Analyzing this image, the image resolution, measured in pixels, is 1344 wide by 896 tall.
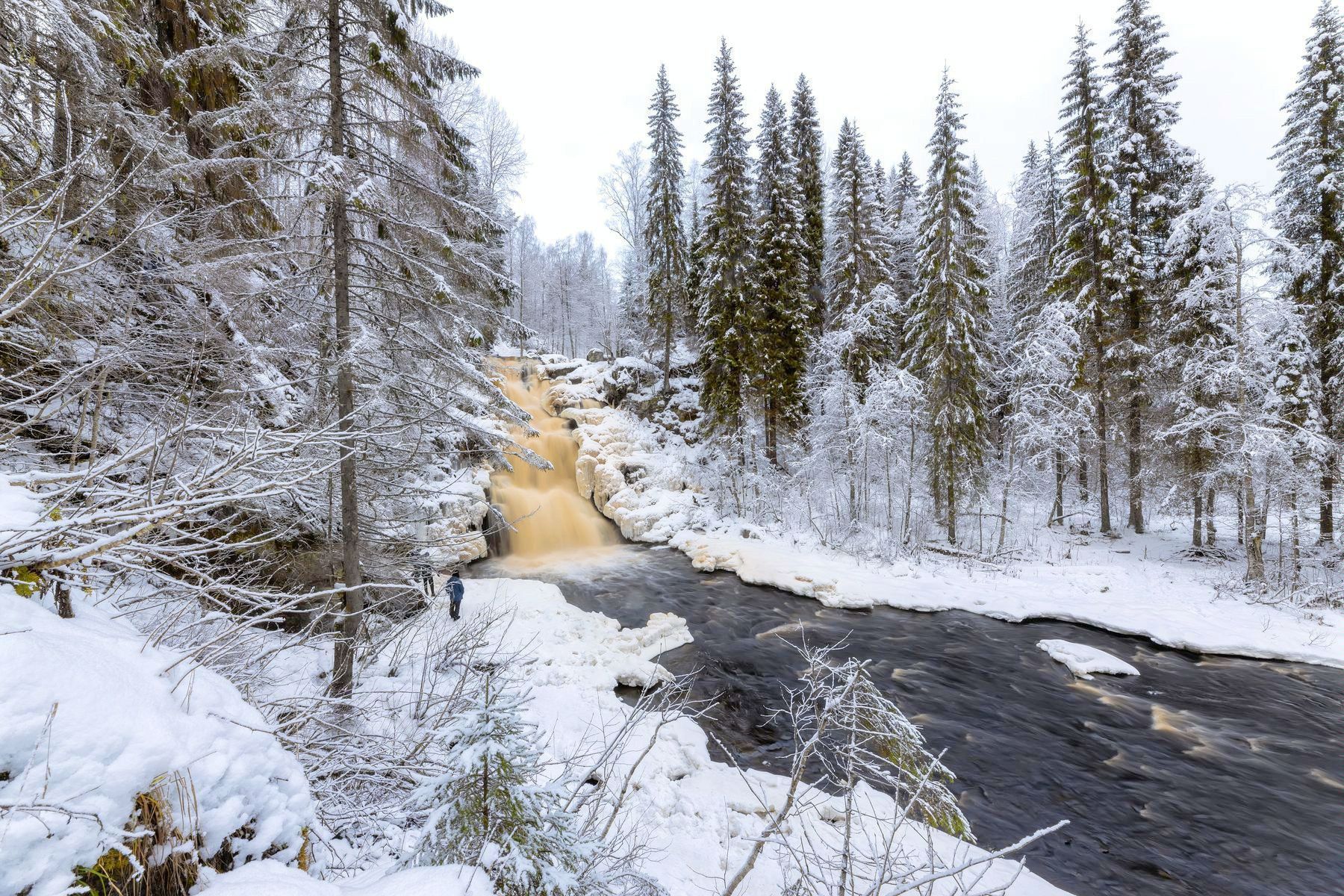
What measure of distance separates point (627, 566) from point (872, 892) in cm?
1455

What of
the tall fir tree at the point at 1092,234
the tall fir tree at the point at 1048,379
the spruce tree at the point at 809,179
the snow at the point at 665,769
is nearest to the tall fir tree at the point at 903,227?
the spruce tree at the point at 809,179

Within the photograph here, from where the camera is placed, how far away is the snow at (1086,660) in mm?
9430

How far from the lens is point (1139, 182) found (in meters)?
16.6

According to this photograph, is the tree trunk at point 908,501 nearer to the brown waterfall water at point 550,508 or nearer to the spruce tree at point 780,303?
the spruce tree at point 780,303

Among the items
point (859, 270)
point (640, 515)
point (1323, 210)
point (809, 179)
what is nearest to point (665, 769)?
point (640, 515)

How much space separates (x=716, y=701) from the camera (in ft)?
27.7

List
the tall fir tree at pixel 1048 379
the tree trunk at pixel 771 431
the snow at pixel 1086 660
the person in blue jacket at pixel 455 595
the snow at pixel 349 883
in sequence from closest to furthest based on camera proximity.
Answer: the snow at pixel 349 883, the snow at pixel 1086 660, the person in blue jacket at pixel 455 595, the tall fir tree at pixel 1048 379, the tree trunk at pixel 771 431

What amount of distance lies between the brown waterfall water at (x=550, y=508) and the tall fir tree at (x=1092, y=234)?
16778 mm

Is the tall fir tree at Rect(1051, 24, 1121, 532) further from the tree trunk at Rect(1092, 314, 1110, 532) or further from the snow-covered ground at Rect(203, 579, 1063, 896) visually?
the snow-covered ground at Rect(203, 579, 1063, 896)

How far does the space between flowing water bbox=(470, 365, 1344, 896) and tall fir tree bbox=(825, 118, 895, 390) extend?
9935 mm

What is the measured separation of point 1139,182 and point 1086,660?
629 inches

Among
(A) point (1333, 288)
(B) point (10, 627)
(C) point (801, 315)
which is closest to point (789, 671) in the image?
(B) point (10, 627)

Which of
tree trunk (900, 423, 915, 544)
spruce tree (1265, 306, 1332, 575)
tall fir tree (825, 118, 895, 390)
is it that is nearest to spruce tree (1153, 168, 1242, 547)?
spruce tree (1265, 306, 1332, 575)

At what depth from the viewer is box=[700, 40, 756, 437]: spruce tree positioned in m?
20.1
